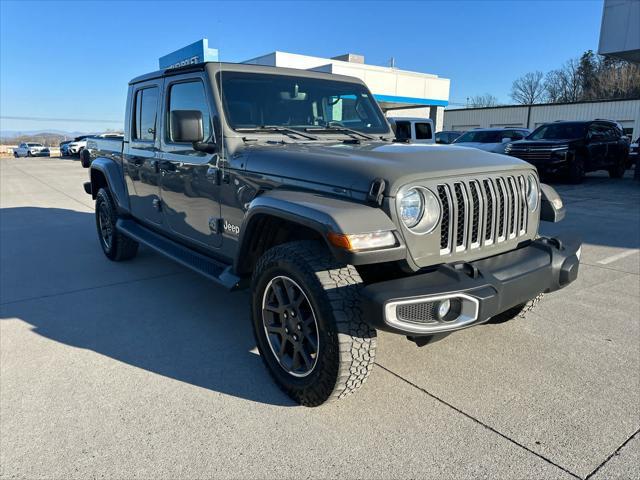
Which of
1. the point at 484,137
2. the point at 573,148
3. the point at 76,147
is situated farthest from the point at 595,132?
the point at 76,147

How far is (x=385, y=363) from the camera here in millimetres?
3189

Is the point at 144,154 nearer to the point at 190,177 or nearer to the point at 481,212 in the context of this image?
the point at 190,177

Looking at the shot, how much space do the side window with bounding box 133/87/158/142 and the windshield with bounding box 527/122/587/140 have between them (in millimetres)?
12833

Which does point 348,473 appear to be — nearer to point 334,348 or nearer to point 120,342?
point 334,348

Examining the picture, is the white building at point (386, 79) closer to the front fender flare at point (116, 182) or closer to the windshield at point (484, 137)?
the windshield at point (484, 137)

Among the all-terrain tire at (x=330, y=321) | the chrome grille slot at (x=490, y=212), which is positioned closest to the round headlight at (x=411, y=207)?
the all-terrain tire at (x=330, y=321)

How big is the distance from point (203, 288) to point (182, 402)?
2052 mm

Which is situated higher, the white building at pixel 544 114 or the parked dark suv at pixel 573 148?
the white building at pixel 544 114

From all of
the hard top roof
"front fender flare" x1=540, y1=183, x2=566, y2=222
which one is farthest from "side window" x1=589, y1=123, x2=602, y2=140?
"front fender flare" x1=540, y1=183, x2=566, y2=222

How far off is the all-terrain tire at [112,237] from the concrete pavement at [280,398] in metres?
0.99

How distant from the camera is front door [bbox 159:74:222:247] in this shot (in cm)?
353

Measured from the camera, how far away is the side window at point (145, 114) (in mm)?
4488

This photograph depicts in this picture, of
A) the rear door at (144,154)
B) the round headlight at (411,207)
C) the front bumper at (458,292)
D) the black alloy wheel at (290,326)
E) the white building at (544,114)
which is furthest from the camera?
the white building at (544,114)

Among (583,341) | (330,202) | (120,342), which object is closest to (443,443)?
(330,202)
